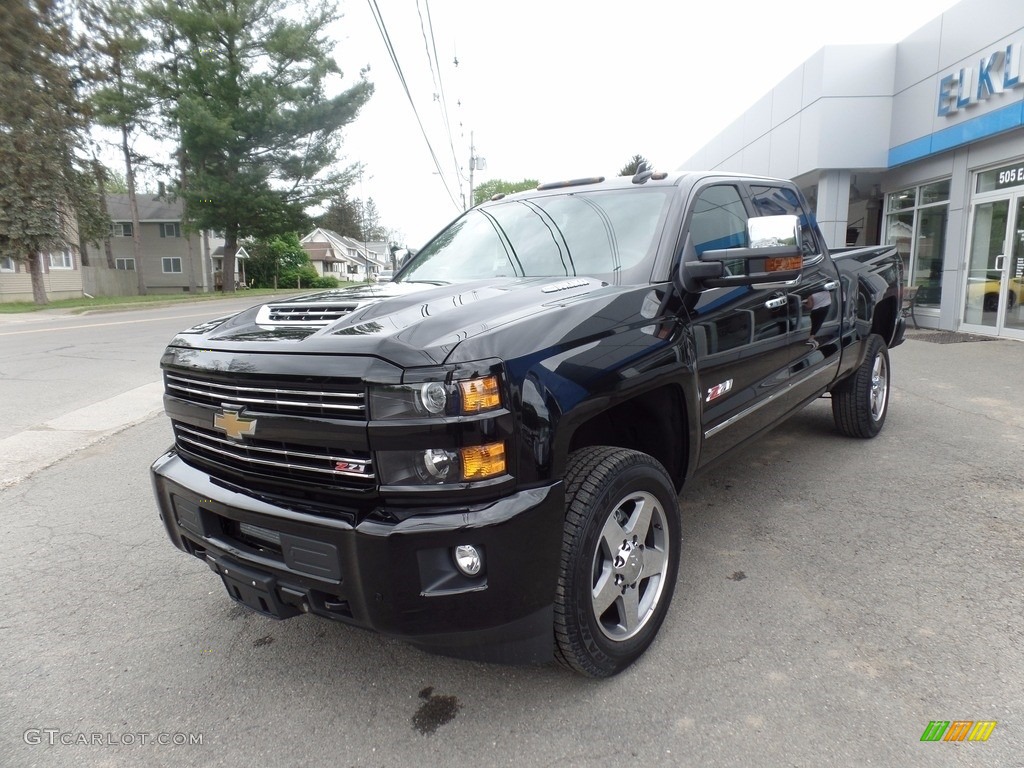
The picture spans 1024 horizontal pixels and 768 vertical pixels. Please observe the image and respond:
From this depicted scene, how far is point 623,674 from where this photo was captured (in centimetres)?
251

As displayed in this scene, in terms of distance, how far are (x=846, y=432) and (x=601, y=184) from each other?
312 cm

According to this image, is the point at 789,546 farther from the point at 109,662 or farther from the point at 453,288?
the point at 109,662

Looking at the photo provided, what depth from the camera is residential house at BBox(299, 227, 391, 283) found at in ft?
278

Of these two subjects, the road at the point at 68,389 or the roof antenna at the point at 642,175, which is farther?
the road at the point at 68,389

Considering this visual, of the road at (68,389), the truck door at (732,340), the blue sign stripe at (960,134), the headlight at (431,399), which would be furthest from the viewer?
the blue sign stripe at (960,134)

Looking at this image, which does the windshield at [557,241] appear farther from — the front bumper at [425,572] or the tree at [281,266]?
the tree at [281,266]

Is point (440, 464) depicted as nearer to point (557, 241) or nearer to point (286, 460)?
point (286, 460)

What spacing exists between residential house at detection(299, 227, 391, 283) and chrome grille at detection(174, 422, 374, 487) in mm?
79601

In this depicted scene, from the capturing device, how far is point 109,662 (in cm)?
269

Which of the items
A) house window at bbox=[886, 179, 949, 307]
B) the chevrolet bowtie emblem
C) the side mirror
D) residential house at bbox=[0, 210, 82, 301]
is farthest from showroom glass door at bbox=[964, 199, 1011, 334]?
residential house at bbox=[0, 210, 82, 301]

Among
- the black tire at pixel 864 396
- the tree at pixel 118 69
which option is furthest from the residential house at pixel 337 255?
the black tire at pixel 864 396

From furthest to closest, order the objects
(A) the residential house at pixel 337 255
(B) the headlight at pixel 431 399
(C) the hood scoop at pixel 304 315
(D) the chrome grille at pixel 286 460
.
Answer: (A) the residential house at pixel 337 255, (C) the hood scoop at pixel 304 315, (D) the chrome grille at pixel 286 460, (B) the headlight at pixel 431 399

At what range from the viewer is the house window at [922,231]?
42.2 ft

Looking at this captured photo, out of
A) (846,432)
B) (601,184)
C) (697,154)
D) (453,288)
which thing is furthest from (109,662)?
(697,154)
